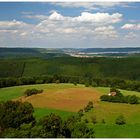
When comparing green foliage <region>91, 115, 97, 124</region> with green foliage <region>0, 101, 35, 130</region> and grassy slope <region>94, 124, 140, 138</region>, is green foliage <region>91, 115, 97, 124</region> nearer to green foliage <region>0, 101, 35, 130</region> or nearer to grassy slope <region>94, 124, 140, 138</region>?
grassy slope <region>94, 124, 140, 138</region>

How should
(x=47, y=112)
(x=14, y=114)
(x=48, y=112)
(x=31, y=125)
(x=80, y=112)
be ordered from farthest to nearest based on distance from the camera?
(x=80, y=112) → (x=48, y=112) → (x=47, y=112) → (x=14, y=114) → (x=31, y=125)

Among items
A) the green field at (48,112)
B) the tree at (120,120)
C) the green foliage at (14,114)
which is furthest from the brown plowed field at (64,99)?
the tree at (120,120)

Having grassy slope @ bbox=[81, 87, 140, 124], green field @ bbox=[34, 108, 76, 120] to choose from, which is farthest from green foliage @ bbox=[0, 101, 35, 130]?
grassy slope @ bbox=[81, 87, 140, 124]

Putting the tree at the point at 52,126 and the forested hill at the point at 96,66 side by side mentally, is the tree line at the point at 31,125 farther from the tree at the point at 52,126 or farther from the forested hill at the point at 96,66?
the forested hill at the point at 96,66

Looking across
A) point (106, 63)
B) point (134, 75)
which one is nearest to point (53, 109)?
point (134, 75)

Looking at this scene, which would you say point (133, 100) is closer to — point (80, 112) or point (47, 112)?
point (80, 112)

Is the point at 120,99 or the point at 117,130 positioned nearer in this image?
the point at 117,130

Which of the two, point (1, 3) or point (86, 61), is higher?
point (1, 3)

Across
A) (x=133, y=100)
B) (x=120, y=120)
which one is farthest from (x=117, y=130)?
(x=133, y=100)

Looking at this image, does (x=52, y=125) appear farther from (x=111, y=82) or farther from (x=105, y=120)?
(x=111, y=82)

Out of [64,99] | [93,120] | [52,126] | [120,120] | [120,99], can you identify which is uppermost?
[64,99]

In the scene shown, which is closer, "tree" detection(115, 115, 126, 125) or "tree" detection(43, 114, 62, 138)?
"tree" detection(43, 114, 62, 138)
